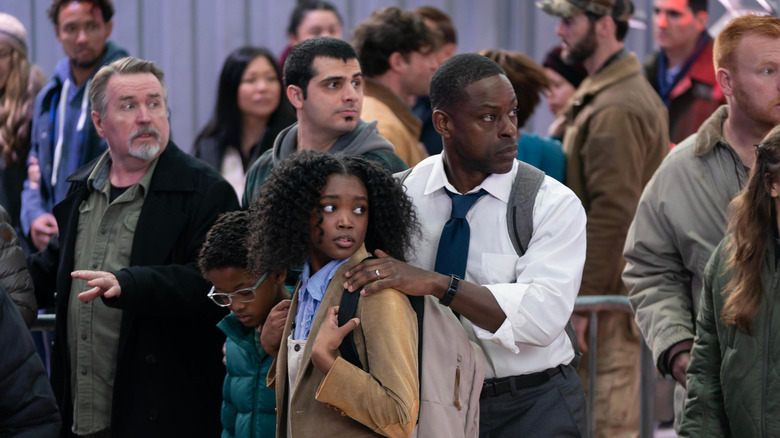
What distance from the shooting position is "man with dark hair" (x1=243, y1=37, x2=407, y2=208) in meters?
4.17

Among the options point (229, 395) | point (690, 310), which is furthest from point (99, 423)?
point (690, 310)

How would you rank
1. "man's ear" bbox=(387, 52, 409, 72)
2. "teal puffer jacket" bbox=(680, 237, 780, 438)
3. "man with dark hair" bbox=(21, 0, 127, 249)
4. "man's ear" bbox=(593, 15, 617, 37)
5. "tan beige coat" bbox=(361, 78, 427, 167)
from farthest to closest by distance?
"man's ear" bbox=(593, 15, 617, 37) < "man with dark hair" bbox=(21, 0, 127, 249) < "man's ear" bbox=(387, 52, 409, 72) < "tan beige coat" bbox=(361, 78, 427, 167) < "teal puffer jacket" bbox=(680, 237, 780, 438)

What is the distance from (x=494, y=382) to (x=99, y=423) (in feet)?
5.45

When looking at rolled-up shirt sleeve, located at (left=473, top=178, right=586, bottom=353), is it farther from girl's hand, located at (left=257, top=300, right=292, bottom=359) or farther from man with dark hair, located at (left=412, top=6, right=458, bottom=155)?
man with dark hair, located at (left=412, top=6, right=458, bottom=155)

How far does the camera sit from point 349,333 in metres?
2.96

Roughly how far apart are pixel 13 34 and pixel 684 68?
161 inches

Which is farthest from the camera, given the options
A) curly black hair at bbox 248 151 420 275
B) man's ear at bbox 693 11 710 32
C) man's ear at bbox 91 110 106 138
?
man's ear at bbox 693 11 710 32

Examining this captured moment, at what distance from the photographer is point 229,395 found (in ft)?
12.3

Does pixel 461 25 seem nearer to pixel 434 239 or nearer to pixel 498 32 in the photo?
pixel 498 32

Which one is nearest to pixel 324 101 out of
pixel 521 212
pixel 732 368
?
pixel 521 212

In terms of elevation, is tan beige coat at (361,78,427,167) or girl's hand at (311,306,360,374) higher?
tan beige coat at (361,78,427,167)

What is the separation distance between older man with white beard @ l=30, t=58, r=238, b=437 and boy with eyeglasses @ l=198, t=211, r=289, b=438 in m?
0.38

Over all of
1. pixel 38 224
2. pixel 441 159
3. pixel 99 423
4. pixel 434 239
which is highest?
pixel 441 159

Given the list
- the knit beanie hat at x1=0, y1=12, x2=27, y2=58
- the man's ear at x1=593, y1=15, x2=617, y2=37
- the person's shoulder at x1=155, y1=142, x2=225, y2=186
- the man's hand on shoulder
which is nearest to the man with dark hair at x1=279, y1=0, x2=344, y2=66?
the knit beanie hat at x1=0, y1=12, x2=27, y2=58
